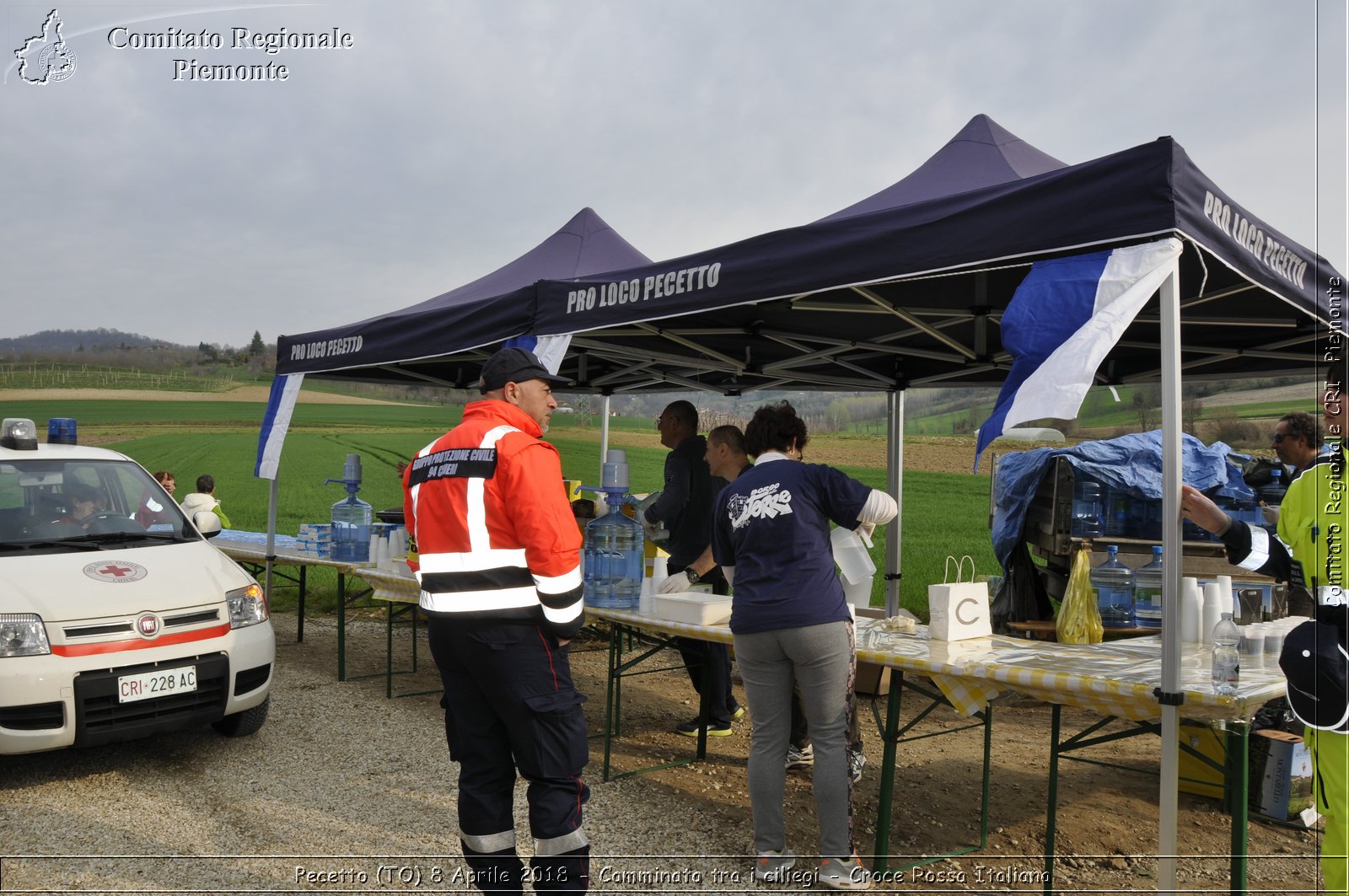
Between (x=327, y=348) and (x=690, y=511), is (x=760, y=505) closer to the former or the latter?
(x=690, y=511)

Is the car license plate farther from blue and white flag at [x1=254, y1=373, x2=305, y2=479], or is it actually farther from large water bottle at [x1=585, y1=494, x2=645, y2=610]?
blue and white flag at [x1=254, y1=373, x2=305, y2=479]

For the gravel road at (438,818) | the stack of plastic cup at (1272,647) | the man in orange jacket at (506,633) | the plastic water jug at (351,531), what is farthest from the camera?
the plastic water jug at (351,531)

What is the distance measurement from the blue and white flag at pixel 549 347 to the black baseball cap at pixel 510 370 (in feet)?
5.36

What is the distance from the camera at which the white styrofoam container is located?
3932 millimetres

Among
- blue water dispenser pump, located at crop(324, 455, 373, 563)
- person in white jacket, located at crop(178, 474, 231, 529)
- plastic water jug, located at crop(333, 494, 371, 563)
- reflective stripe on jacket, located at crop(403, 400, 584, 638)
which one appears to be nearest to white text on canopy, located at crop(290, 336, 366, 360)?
blue water dispenser pump, located at crop(324, 455, 373, 563)

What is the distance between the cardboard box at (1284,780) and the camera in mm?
3865

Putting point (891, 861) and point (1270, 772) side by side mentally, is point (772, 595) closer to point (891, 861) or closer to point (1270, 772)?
point (891, 861)

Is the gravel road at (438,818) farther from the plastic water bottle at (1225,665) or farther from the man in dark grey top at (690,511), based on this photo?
the plastic water bottle at (1225,665)

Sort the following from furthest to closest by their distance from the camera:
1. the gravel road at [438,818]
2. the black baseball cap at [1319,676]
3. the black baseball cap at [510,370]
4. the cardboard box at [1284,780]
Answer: the cardboard box at [1284,780], the gravel road at [438,818], the black baseball cap at [510,370], the black baseball cap at [1319,676]

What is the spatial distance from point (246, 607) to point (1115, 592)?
4468mm

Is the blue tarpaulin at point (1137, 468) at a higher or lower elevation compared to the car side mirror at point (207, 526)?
higher

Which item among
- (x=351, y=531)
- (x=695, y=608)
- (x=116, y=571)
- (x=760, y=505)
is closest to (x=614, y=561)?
(x=695, y=608)

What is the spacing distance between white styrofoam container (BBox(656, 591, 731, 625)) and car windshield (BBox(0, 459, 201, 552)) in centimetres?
275

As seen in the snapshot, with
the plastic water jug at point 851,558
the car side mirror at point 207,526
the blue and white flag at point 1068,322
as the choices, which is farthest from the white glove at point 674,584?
the car side mirror at point 207,526
